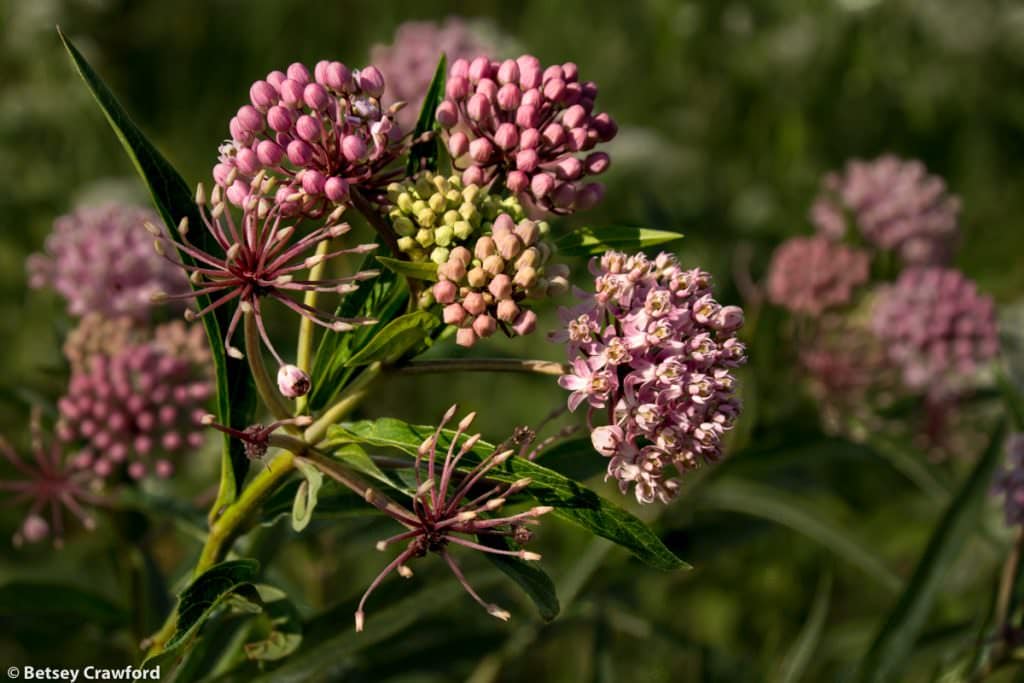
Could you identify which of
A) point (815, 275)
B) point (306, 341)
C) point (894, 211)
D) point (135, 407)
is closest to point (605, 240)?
point (306, 341)

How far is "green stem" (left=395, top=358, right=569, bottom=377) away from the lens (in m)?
1.19

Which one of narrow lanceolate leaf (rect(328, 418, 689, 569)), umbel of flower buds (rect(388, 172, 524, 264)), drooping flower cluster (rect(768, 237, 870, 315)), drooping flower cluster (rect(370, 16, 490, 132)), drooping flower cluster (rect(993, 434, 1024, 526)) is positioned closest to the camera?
narrow lanceolate leaf (rect(328, 418, 689, 569))

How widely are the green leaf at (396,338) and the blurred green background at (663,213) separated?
1.02 feet

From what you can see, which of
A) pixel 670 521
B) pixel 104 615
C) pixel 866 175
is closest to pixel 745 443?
pixel 670 521

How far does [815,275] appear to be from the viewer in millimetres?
2676

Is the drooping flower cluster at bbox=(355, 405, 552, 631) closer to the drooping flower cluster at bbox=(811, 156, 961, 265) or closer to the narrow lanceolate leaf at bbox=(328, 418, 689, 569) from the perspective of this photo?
the narrow lanceolate leaf at bbox=(328, 418, 689, 569)

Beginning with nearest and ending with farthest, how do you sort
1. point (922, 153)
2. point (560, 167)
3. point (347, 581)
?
point (560, 167)
point (347, 581)
point (922, 153)

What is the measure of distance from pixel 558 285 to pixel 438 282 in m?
0.15

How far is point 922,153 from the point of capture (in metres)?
4.32

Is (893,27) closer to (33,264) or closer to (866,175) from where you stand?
(866,175)

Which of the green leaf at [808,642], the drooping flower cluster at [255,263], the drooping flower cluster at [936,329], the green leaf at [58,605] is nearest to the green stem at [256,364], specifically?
the drooping flower cluster at [255,263]

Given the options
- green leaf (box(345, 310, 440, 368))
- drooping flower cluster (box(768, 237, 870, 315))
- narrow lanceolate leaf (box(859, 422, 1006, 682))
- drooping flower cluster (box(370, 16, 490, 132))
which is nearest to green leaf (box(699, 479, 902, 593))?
narrow lanceolate leaf (box(859, 422, 1006, 682))

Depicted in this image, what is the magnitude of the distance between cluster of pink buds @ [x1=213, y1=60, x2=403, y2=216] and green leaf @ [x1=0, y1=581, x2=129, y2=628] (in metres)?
0.81

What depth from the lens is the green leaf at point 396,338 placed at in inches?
46.9
